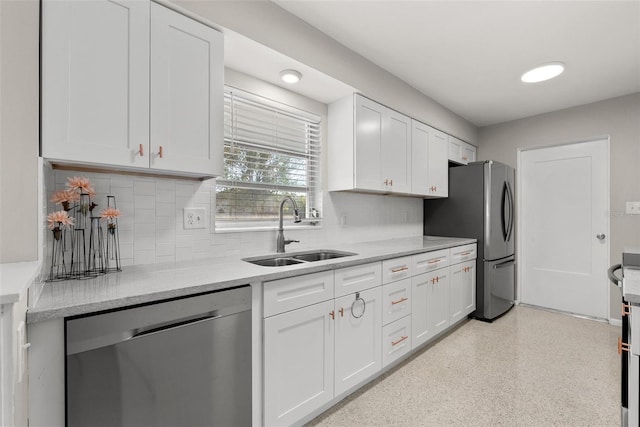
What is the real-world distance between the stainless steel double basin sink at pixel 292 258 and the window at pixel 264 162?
0.96 ft

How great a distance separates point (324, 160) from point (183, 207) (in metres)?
1.28

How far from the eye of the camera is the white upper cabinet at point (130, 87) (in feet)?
3.74

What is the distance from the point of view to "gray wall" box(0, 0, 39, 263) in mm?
946

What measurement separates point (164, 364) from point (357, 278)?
114cm

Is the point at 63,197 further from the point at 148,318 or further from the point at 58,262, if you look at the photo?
the point at 148,318

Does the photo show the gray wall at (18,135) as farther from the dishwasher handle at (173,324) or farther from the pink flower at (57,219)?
the dishwasher handle at (173,324)

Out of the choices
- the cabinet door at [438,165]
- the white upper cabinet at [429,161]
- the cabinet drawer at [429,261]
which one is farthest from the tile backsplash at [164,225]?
the cabinet door at [438,165]

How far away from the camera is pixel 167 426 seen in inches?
45.3

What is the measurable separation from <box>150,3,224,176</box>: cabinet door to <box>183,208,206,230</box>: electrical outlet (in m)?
0.37

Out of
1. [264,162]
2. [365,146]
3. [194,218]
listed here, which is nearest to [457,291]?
[365,146]

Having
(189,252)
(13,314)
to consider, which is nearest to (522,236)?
(189,252)

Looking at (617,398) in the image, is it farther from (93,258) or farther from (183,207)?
(93,258)

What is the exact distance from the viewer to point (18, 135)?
3.23 feet

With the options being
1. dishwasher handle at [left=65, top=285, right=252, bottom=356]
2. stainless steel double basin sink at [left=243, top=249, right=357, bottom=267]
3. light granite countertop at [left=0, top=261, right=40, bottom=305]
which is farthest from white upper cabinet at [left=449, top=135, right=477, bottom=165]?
light granite countertop at [left=0, top=261, right=40, bottom=305]
